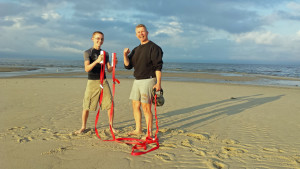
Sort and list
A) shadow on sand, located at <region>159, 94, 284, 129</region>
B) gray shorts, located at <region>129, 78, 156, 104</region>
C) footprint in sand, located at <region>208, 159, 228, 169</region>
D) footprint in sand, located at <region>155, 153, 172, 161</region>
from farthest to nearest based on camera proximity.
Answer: shadow on sand, located at <region>159, 94, 284, 129</region>
gray shorts, located at <region>129, 78, 156, 104</region>
footprint in sand, located at <region>155, 153, 172, 161</region>
footprint in sand, located at <region>208, 159, 228, 169</region>

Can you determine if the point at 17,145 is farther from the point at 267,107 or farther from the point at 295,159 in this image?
the point at 267,107

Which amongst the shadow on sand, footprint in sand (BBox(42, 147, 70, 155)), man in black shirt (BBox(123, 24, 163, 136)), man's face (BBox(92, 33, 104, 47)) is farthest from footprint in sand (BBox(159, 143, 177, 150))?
man's face (BBox(92, 33, 104, 47))

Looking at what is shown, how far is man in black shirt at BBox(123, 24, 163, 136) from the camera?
4191 millimetres

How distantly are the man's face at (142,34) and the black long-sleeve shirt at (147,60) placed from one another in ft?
0.42

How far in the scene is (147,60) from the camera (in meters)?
4.27

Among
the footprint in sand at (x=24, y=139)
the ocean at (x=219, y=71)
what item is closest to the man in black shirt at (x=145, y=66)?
the footprint in sand at (x=24, y=139)

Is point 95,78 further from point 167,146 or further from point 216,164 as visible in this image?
point 216,164

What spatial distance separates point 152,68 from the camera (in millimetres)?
4352

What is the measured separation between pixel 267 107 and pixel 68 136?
7491mm

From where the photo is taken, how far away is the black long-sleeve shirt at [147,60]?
164 inches

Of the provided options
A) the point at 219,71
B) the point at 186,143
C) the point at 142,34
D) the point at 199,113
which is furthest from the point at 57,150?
the point at 219,71

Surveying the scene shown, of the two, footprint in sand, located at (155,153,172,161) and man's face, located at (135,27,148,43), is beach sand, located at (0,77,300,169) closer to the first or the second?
footprint in sand, located at (155,153,172,161)

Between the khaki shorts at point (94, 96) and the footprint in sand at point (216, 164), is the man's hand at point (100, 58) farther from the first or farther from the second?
the footprint in sand at point (216, 164)

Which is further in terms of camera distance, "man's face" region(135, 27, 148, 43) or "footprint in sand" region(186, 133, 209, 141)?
"footprint in sand" region(186, 133, 209, 141)
